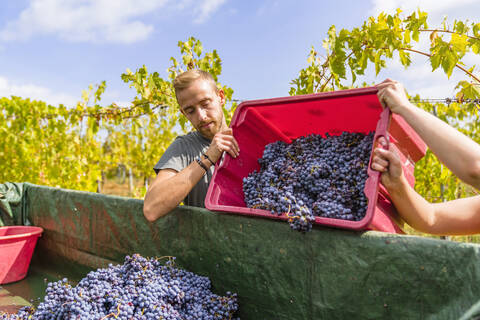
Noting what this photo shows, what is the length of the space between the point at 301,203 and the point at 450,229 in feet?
2.21

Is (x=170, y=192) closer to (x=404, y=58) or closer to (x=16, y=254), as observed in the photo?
(x=16, y=254)

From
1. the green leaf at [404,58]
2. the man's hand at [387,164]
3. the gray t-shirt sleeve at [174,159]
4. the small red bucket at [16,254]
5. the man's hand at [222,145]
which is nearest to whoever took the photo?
the man's hand at [387,164]

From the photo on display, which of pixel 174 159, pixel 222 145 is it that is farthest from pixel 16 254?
pixel 222 145

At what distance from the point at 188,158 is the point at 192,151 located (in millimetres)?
53

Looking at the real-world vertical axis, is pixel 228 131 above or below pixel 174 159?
above

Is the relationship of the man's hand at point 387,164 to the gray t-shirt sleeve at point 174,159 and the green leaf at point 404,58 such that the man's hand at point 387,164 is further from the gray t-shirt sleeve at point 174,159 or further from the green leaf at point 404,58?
the green leaf at point 404,58

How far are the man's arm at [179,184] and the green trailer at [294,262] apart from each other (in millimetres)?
67

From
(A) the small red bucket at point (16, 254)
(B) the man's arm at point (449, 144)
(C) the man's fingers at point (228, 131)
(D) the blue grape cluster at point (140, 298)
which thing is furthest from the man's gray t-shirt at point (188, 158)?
(A) the small red bucket at point (16, 254)

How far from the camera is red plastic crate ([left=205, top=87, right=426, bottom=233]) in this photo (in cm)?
124

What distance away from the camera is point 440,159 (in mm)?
1085

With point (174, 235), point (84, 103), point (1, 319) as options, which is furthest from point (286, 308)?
point (84, 103)

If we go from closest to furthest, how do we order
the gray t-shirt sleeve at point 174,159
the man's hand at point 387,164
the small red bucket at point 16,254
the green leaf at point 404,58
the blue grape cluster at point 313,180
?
1. the man's hand at point 387,164
2. the blue grape cluster at point 313,180
3. the gray t-shirt sleeve at point 174,159
4. the green leaf at point 404,58
5. the small red bucket at point 16,254

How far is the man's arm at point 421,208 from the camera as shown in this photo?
1.13 meters

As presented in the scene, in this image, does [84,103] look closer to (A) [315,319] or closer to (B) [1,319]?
(B) [1,319]
